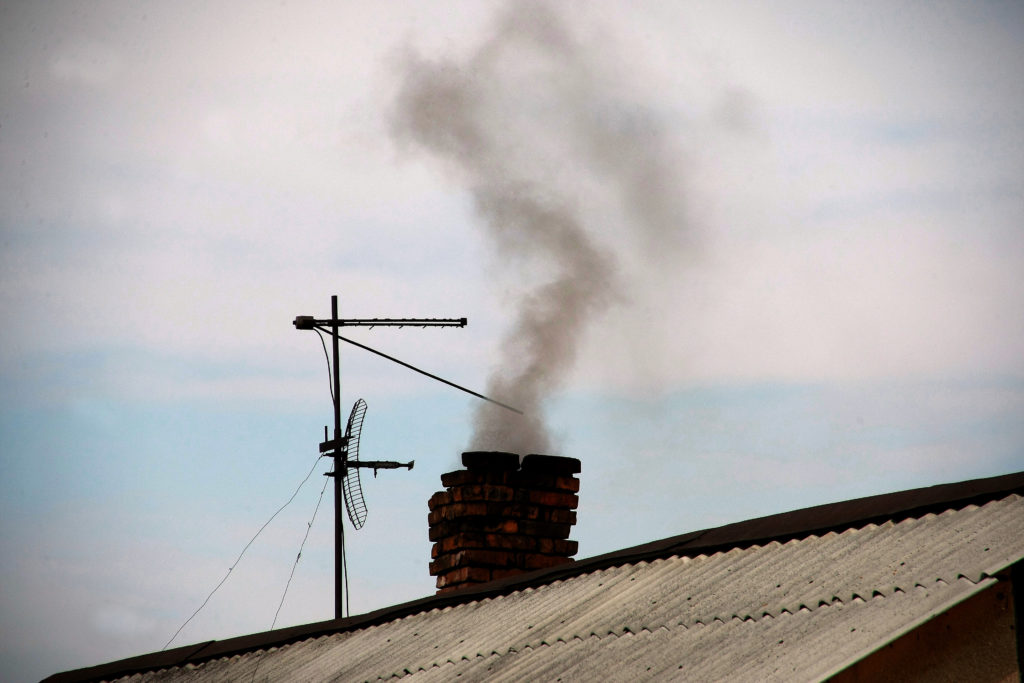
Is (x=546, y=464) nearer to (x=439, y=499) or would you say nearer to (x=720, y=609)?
(x=439, y=499)

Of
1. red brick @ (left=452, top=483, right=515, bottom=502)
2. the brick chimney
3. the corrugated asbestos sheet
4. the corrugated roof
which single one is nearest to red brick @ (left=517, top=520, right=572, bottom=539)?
the brick chimney

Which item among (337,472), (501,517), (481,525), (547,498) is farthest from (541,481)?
(337,472)

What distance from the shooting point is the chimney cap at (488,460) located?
35.6 feet

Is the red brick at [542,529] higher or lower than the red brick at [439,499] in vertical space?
lower

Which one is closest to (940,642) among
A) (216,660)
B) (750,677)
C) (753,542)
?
(750,677)

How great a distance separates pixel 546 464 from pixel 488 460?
0.46m

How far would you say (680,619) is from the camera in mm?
6770

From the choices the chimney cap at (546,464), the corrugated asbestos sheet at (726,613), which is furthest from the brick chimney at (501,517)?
the corrugated asbestos sheet at (726,613)

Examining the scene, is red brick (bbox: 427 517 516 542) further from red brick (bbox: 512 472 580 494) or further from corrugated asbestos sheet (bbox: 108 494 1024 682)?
corrugated asbestos sheet (bbox: 108 494 1024 682)

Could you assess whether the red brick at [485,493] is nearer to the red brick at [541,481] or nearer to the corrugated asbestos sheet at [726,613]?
the red brick at [541,481]

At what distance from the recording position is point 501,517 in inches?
424

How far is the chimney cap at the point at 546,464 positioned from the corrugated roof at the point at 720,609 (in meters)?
1.86

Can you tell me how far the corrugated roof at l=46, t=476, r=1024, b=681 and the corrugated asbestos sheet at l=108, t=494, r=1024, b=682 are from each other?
0.4 inches

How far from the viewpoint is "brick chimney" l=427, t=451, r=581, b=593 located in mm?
10727
